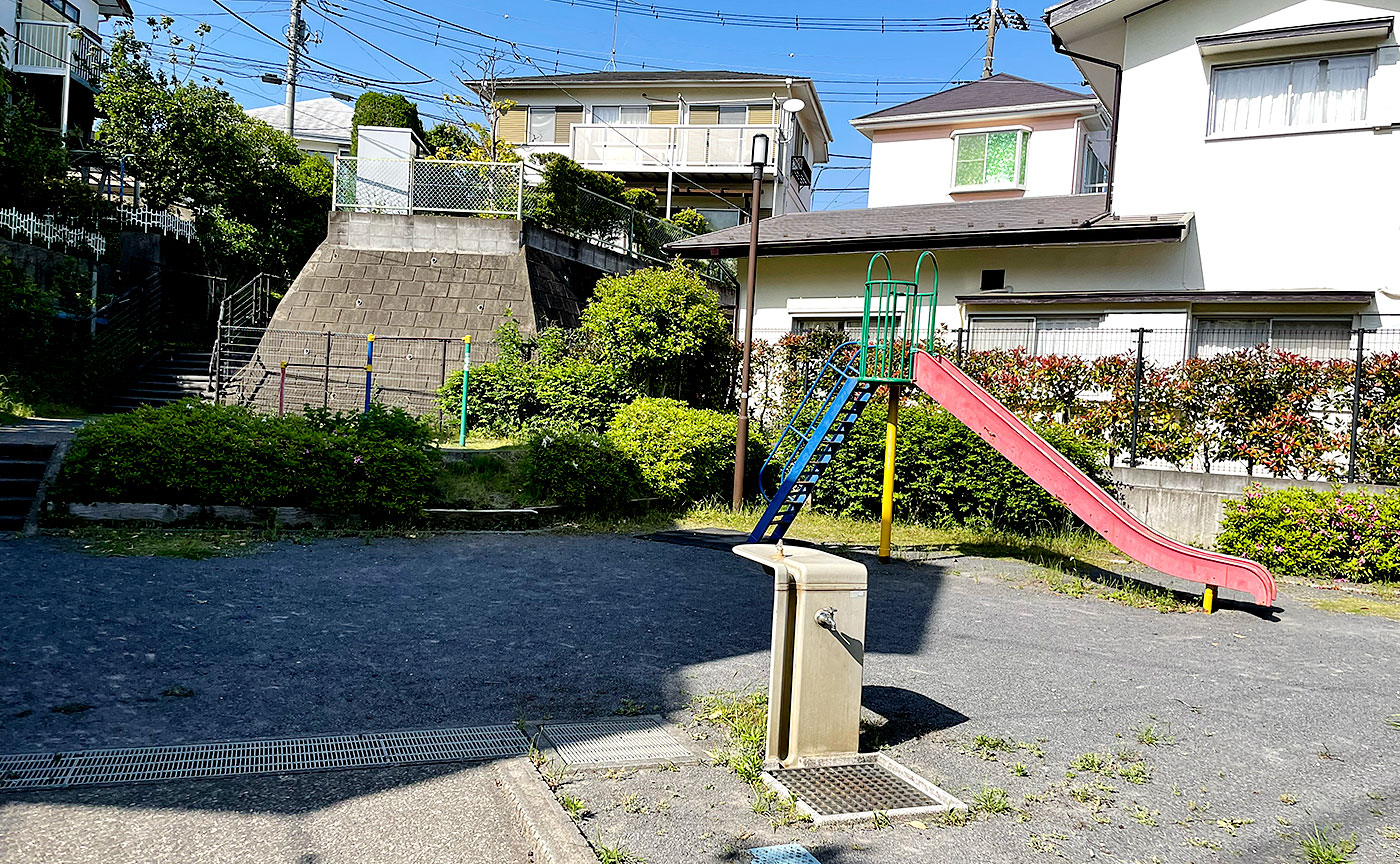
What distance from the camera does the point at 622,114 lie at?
1271 inches

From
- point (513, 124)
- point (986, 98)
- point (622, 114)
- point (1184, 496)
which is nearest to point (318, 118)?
point (513, 124)

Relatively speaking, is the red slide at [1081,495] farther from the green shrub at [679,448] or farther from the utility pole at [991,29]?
the utility pole at [991,29]

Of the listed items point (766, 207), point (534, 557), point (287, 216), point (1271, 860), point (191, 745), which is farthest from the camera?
point (766, 207)

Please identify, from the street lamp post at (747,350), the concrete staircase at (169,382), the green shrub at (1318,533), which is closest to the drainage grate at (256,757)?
the street lamp post at (747,350)

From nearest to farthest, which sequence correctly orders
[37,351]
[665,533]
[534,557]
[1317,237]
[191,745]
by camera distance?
[191,745]
[534,557]
[665,533]
[1317,237]
[37,351]

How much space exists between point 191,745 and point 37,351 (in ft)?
53.6

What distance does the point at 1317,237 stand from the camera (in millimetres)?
13492

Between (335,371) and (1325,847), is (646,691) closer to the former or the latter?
(1325,847)

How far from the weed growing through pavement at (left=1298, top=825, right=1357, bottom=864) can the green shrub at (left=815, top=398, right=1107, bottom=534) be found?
8.43 m

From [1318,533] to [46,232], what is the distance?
73.3 feet

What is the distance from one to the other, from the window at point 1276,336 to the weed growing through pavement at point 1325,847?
10.3 m

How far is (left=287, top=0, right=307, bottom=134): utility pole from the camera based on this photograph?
114ft

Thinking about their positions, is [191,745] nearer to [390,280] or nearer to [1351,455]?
[1351,455]

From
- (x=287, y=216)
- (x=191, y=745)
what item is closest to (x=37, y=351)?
(x=287, y=216)
